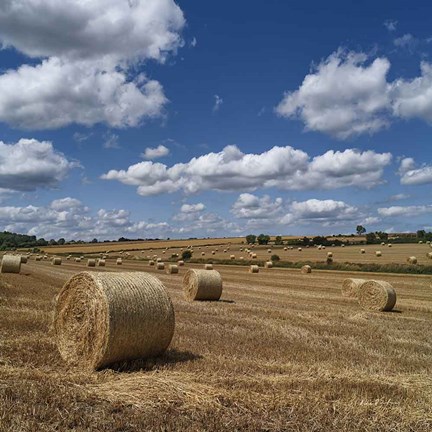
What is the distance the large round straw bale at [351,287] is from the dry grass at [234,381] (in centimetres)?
853

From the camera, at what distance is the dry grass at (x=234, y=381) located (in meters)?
5.46

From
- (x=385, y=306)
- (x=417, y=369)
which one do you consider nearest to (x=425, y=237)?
(x=385, y=306)

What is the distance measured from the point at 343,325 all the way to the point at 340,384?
6.21 m

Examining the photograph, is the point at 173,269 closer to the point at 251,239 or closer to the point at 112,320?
the point at 112,320

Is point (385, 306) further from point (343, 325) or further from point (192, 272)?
point (192, 272)

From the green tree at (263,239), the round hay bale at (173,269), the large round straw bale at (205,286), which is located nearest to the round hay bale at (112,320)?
the large round straw bale at (205,286)

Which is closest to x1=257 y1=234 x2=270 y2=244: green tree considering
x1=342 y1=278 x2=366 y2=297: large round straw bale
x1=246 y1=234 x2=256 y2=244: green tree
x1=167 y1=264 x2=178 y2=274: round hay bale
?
x1=246 y1=234 x2=256 y2=244: green tree

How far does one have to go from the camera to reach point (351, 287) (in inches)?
861

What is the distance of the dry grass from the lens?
546cm

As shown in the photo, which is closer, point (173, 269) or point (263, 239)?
point (173, 269)

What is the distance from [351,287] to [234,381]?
52.9 ft

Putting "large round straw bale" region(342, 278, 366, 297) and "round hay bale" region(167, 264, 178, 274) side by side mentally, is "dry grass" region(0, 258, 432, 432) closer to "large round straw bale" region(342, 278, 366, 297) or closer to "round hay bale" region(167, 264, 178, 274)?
"large round straw bale" region(342, 278, 366, 297)

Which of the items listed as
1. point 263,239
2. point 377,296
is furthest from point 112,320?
point 263,239

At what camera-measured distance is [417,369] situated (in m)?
8.35
